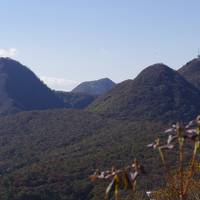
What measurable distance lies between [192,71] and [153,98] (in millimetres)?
41643

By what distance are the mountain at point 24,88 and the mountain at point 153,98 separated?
2919 centimetres

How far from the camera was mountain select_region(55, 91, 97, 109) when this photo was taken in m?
148

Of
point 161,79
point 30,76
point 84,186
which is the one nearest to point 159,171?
point 84,186

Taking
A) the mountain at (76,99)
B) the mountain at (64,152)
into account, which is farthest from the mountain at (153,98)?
the mountain at (76,99)

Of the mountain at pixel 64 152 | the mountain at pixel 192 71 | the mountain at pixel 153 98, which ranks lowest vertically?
the mountain at pixel 64 152

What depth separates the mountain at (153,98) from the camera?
9506cm

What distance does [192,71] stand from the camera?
14150 cm

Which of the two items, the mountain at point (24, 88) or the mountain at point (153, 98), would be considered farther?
the mountain at point (24, 88)

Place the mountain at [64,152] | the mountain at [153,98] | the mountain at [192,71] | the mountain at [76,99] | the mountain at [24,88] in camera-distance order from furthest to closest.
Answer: the mountain at [76,99]
the mountain at [24,88]
the mountain at [192,71]
the mountain at [153,98]
the mountain at [64,152]

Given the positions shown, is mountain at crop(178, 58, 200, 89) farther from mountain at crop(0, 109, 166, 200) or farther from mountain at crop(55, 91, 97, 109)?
mountain at crop(0, 109, 166, 200)

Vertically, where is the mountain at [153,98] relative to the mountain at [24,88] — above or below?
below

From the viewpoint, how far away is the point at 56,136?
75.2 m

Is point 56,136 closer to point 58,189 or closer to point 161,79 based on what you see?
point 58,189

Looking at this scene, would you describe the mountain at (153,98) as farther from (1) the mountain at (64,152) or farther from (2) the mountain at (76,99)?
(2) the mountain at (76,99)
